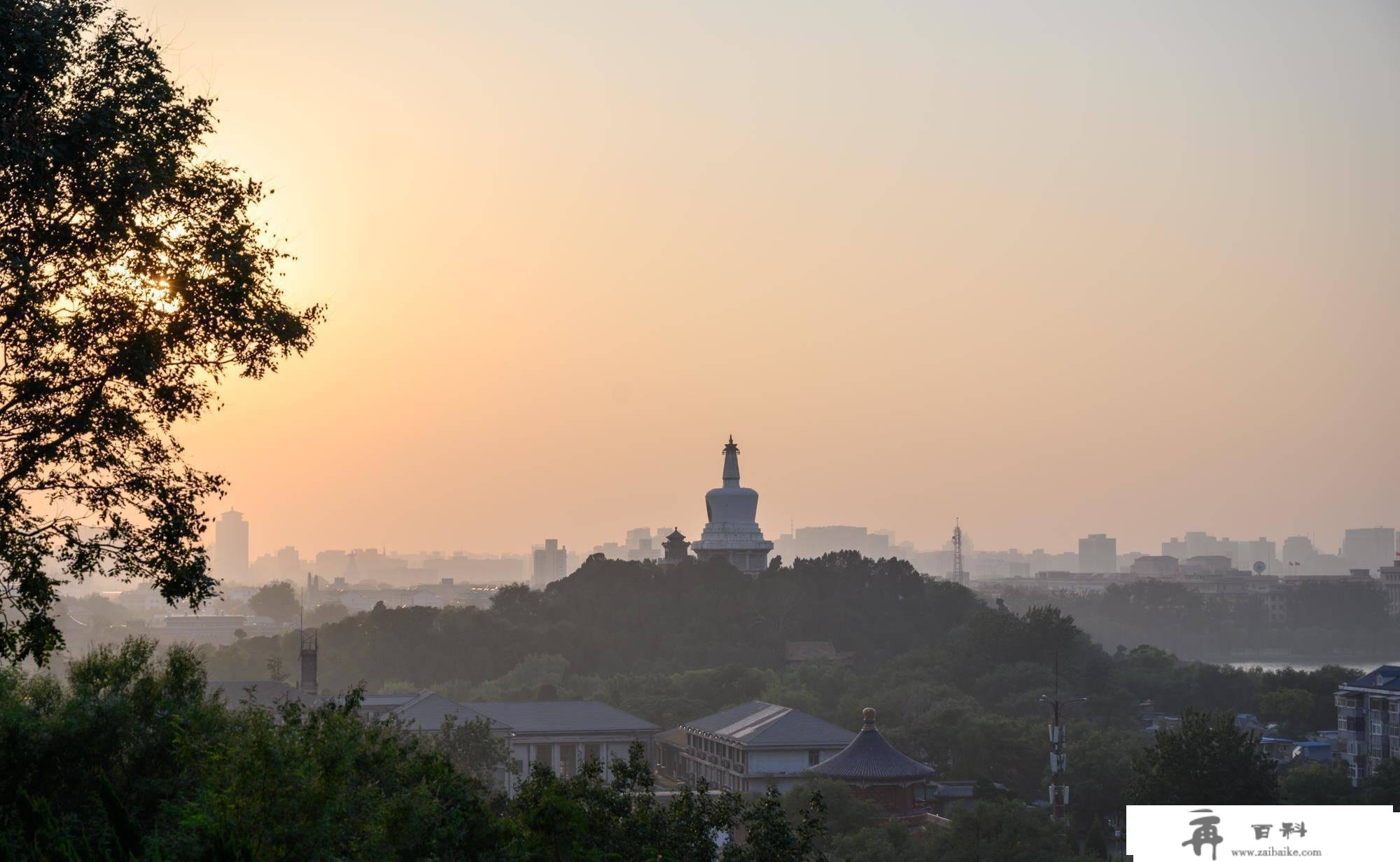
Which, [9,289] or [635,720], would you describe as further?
[635,720]

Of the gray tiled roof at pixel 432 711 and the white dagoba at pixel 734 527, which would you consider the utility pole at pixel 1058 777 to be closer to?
the gray tiled roof at pixel 432 711

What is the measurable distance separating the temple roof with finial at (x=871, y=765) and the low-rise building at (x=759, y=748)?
1.79 m

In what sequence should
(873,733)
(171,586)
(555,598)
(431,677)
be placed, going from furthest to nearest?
1. (555,598)
2. (431,677)
3. (873,733)
4. (171,586)

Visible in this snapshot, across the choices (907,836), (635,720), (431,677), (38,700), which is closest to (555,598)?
(431,677)

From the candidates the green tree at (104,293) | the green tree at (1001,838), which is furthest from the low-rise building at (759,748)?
the green tree at (104,293)

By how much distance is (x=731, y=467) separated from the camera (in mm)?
73125

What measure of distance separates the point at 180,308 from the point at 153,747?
4571mm

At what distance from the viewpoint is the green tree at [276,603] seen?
447 ft

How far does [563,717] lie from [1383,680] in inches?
907

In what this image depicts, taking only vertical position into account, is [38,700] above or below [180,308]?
below

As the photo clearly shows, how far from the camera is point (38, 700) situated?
14570 mm

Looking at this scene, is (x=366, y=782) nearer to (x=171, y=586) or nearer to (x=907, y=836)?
(x=171, y=586)

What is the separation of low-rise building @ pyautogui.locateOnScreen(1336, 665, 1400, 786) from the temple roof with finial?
1416 cm

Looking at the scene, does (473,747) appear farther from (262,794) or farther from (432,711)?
(262,794)
